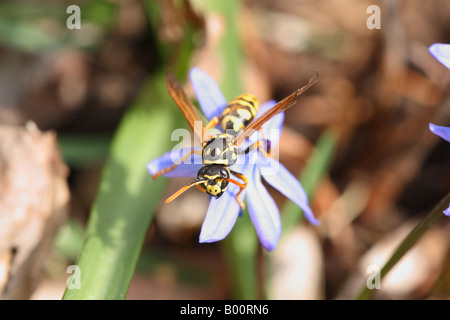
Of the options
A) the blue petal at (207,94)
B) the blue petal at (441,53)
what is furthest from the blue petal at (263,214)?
the blue petal at (441,53)

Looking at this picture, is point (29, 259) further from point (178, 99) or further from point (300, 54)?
point (300, 54)

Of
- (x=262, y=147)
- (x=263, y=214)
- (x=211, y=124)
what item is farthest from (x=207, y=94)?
(x=263, y=214)

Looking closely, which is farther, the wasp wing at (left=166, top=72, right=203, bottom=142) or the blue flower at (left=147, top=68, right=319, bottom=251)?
the wasp wing at (left=166, top=72, right=203, bottom=142)

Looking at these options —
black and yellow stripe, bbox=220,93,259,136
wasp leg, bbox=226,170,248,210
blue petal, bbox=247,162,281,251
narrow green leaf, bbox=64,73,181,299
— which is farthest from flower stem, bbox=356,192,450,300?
narrow green leaf, bbox=64,73,181,299

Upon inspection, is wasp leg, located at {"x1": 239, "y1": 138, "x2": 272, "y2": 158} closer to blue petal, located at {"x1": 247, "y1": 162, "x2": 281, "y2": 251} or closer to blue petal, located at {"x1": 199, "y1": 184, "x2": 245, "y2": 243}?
blue petal, located at {"x1": 247, "y1": 162, "x2": 281, "y2": 251}
